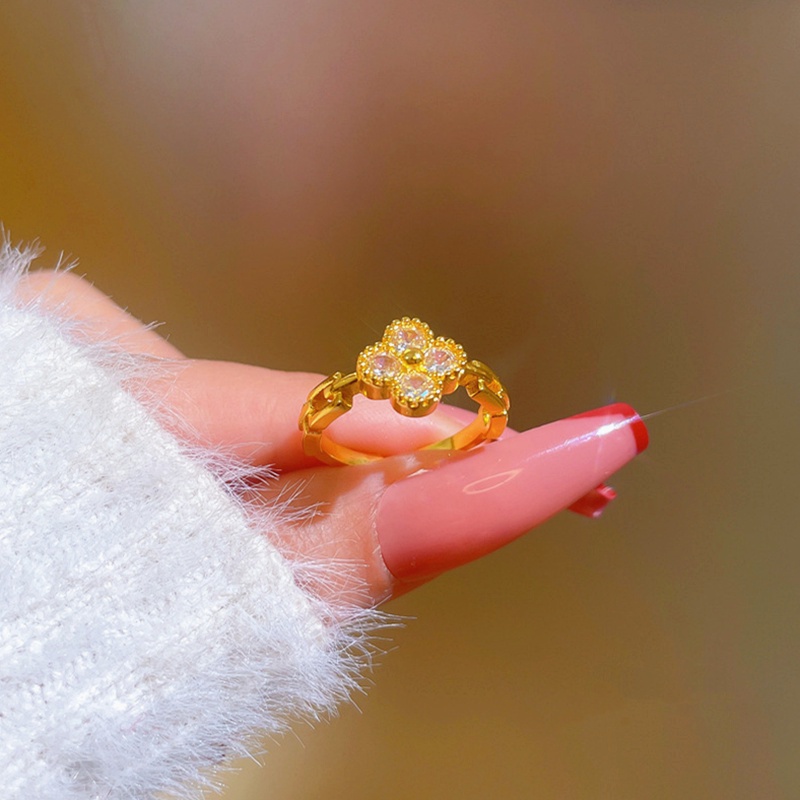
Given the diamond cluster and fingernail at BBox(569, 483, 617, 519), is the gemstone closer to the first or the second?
the diamond cluster

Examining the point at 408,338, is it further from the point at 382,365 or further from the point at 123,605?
the point at 123,605

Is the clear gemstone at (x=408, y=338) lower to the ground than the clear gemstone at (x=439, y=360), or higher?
higher

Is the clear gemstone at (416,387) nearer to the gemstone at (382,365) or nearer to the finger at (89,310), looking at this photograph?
the gemstone at (382,365)

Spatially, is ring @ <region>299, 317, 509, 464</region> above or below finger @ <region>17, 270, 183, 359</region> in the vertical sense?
below

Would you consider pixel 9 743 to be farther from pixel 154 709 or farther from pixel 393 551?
pixel 393 551

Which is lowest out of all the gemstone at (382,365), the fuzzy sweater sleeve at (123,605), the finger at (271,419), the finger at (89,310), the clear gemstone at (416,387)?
the fuzzy sweater sleeve at (123,605)

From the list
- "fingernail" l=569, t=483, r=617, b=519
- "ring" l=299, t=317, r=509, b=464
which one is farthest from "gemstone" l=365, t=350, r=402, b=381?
"fingernail" l=569, t=483, r=617, b=519

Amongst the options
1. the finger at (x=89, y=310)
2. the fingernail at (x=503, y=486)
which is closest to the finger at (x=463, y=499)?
the fingernail at (x=503, y=486)

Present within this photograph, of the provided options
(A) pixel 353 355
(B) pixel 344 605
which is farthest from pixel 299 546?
(A) pixel 353 355
